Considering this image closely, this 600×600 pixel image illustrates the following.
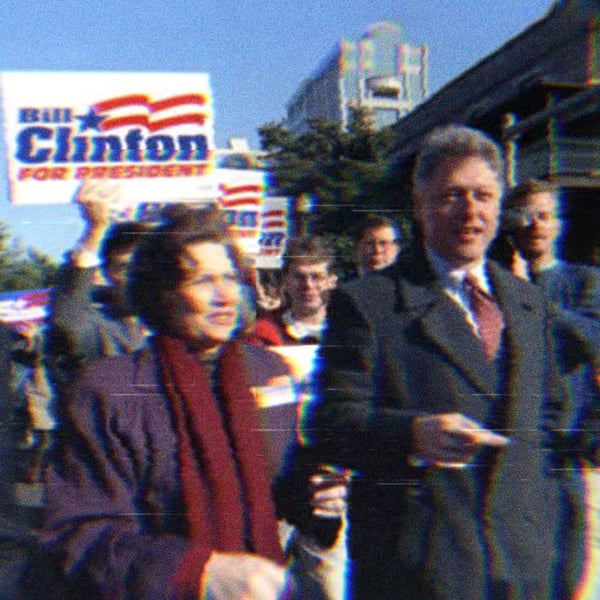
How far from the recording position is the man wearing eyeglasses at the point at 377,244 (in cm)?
166

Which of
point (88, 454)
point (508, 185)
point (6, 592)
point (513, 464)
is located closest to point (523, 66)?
point (508, 185)

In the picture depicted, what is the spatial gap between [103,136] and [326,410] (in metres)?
0.64

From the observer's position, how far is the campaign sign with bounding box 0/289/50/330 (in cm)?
159

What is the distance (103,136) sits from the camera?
146 cm

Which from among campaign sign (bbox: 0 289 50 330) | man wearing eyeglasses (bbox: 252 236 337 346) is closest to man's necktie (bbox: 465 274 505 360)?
man wearing eyeglasses (bbox: 252 236 337 346)

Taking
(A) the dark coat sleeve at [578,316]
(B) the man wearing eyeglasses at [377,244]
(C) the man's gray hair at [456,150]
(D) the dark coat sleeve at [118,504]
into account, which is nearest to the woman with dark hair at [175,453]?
(D) the dark coat sleeve at [118,504]

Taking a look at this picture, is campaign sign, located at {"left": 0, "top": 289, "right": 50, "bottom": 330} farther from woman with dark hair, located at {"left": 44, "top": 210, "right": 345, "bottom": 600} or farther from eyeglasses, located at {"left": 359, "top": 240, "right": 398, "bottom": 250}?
eyeglasses, located at {"left": 359, "top": 240, "right": 398, "bottom": 250}

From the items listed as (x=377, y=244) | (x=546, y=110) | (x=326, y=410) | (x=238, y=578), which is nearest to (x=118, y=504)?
(x=238, y=578)

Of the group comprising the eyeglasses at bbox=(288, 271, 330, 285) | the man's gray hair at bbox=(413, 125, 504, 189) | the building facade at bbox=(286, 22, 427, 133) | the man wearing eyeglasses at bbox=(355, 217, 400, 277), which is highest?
the building facade at bbox=(286, 22, 427, 133)

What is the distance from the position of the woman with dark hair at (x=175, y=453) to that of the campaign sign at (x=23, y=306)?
173 millimetres

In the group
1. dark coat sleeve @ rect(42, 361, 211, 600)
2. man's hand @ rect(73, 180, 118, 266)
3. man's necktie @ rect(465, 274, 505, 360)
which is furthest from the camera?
man's necktie @ rect(465, 274, 505, 360)

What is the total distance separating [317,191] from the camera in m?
1.63

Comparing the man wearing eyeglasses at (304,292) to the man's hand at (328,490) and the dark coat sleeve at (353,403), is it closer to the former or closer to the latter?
the dark coat sleeve at (353,403)

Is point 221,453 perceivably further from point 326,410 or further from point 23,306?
point 23,306
